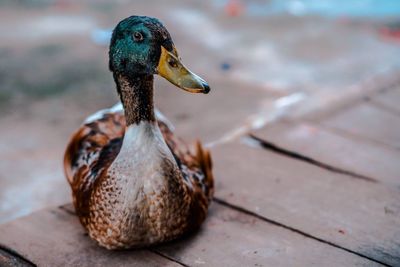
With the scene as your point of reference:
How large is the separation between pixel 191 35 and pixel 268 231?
3.69 m

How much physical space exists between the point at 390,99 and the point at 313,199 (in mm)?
1649

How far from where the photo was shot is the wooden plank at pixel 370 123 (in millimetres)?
4074

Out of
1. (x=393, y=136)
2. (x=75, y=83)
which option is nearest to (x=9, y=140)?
(x=75, y=83)

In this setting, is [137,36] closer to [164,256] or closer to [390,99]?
[164,256]

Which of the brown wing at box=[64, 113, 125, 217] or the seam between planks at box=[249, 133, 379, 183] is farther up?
the brown wing at box=[64, 113, 125, 217]

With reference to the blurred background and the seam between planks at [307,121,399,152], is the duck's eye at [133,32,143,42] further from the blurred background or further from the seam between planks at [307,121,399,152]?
the seam between planks at [307,121,399,152]

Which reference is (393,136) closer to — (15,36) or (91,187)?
(91,187)

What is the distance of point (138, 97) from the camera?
2781 millimetres

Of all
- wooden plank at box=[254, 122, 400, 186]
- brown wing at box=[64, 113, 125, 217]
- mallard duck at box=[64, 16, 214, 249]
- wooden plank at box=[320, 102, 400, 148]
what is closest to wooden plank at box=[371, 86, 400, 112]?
wooden plank at box=[320, 102, 400, 148]

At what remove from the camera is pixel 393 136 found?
13.4 ft

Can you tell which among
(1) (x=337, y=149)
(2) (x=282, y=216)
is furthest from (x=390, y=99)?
(2) (x=282, y=216)

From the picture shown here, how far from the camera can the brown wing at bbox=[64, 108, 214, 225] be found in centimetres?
296

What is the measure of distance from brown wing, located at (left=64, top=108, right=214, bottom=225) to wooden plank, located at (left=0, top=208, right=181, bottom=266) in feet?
0.46

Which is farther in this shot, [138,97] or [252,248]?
[252,248]
